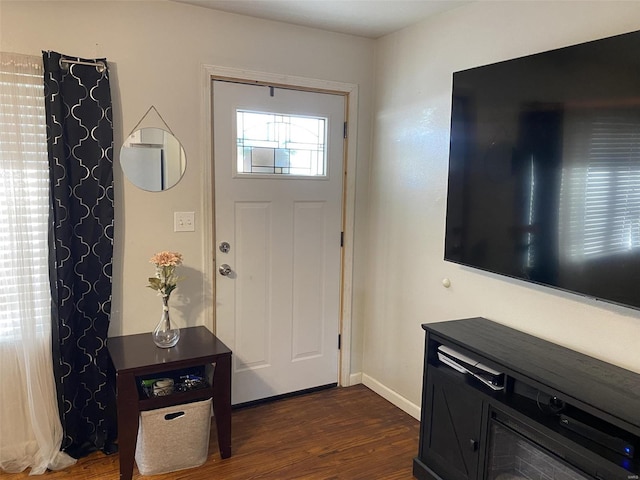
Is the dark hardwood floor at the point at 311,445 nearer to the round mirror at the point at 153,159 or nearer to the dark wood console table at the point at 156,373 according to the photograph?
the dark wood console table at the point at 156,373

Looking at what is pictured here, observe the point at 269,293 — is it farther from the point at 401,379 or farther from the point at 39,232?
the point at 39,232

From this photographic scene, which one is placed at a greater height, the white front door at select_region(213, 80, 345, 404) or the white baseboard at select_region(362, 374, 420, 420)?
the white front door at select_region(213, 80, 345, 404)

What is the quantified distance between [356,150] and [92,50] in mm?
1677

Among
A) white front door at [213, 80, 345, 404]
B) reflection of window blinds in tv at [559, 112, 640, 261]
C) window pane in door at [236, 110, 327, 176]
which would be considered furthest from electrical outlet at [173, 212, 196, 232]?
reflection of window blinds in tv at [559, 112, 640, 261]

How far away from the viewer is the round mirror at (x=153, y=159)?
260cm

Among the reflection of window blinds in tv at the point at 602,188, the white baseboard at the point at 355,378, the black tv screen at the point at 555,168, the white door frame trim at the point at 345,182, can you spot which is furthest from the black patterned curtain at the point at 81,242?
the reflection of window blinds in tv at the point at 602,188

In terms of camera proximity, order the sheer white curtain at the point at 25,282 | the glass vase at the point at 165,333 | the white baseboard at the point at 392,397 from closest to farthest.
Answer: the sheer white curtain at the point at 25,282 < the glass vase at the point at 165,333 < the white baseboard at the point at 392,397

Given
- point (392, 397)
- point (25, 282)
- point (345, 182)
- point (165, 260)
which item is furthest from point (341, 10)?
point (392, 397)

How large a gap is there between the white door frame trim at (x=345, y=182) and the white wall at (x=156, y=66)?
25 mm

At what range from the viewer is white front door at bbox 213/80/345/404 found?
2914 millimetres

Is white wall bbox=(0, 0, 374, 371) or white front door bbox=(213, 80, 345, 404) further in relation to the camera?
white front door bbox=(213, 80, 345, 404)

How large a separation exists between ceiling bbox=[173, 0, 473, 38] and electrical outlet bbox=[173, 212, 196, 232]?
45.9 inches

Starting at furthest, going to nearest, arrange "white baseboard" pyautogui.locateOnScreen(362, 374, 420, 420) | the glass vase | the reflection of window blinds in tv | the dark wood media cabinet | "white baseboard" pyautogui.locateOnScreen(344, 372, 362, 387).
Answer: "white baseboard" pyautogui.locateOnScreen(344, 372, 362, 387), "white baseboard" pyautogui.locateOnScreen(362, 374, 420, 420), the glass vase, the reflection of window blinds in tv, the dark wood media cabinet

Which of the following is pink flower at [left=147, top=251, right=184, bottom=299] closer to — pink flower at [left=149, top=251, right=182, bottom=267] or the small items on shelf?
pink flower at [left=149, top=251, right=182, bottom=267]
